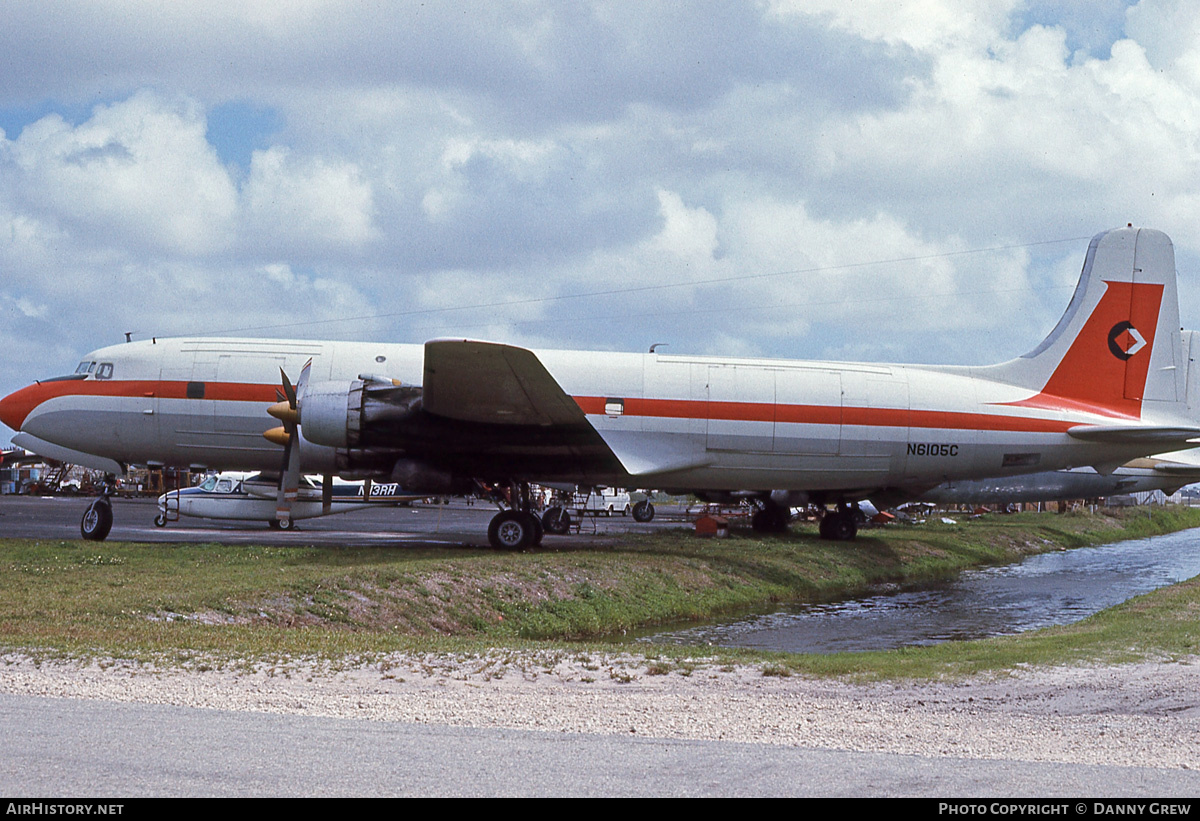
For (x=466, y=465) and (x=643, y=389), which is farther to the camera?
(x=643, y=389)

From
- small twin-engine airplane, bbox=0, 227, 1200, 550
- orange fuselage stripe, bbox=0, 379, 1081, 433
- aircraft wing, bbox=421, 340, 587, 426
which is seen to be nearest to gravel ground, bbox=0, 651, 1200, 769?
aircraft wing, bbox=421, 340, 587, 426

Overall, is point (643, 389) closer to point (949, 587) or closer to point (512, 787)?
point (949, 587)

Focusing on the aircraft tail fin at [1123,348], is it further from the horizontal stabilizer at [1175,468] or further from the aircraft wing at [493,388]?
the horizontal stabilizer at [1175,468]

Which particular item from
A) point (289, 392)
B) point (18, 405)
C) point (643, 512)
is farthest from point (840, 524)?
point (18, 405)

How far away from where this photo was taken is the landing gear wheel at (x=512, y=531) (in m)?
24.8

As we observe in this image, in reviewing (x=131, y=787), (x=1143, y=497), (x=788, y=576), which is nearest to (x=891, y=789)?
(x=131, y=787)

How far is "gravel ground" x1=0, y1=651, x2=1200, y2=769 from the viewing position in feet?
25.9

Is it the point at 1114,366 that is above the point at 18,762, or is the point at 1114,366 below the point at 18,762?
above

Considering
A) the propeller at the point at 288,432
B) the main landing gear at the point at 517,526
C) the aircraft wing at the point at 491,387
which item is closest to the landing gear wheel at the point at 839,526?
the main landing gear at the point at 517,526

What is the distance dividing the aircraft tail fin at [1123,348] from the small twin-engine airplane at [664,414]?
1.5 inches

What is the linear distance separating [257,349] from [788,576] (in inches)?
574

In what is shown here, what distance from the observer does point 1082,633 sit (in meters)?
15.7

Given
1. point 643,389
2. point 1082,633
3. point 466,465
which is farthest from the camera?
point 643,389

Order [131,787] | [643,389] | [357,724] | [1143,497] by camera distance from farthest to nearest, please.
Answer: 1. [1143,497]
2. [643,389]
3. [357,724]
4. [131,787]
